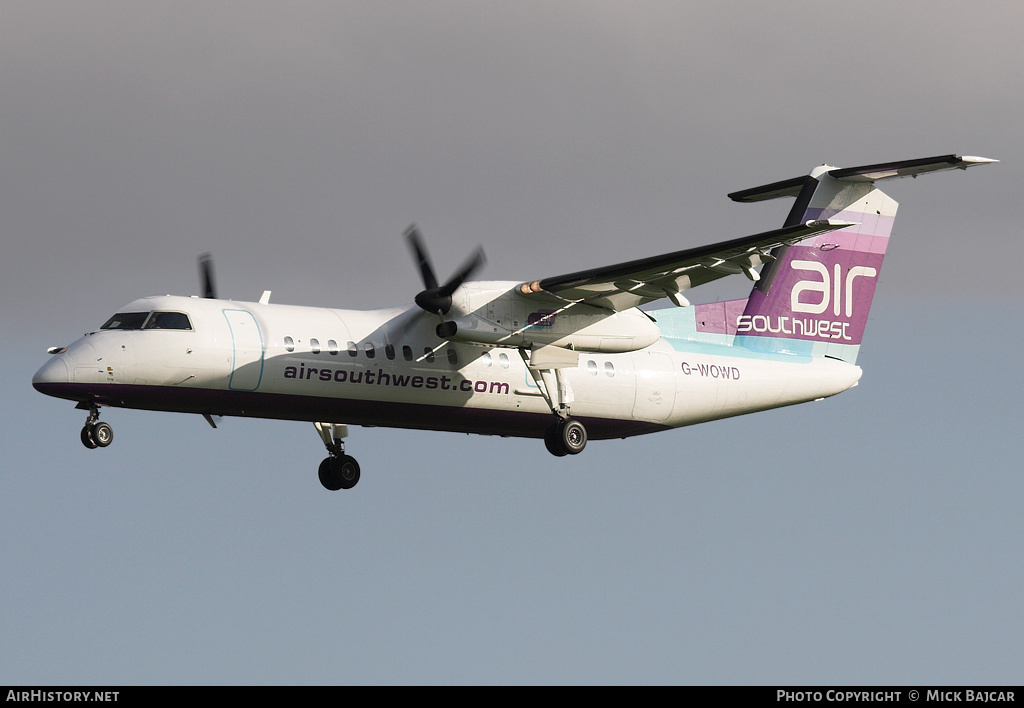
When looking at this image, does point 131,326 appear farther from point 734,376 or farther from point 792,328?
point 792,328

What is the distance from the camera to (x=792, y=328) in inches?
1030

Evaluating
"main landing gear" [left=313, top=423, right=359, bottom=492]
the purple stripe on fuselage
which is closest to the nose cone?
the purple stripe on fuselage

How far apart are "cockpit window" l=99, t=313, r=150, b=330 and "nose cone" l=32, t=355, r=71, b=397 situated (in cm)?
101

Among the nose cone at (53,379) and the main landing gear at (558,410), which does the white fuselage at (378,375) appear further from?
the main landing gear at (558,410)

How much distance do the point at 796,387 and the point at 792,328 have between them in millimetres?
1188

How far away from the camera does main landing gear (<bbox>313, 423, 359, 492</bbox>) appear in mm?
24047

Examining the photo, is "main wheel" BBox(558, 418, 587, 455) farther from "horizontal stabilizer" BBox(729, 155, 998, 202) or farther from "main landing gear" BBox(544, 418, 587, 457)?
"horizontal stabilizer" BBox(729, 155, 998, 202)

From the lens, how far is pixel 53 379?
772 inches

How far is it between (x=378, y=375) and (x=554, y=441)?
322 cm

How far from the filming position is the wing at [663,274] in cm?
2095

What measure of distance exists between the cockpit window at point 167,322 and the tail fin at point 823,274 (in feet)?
34.2
